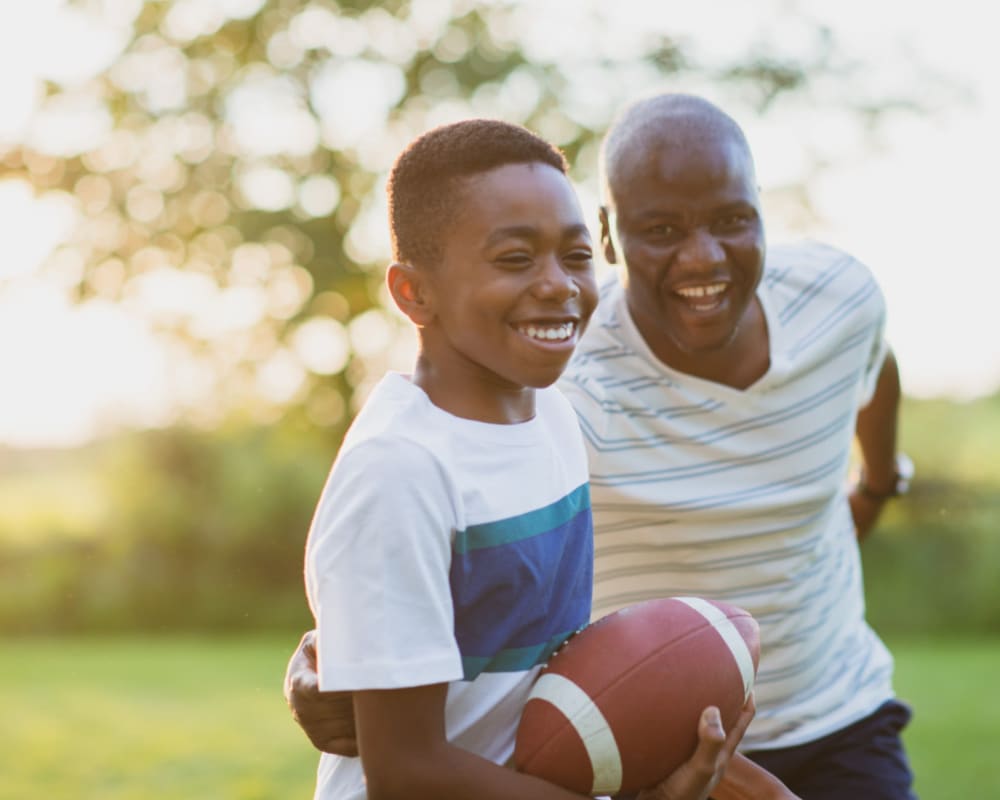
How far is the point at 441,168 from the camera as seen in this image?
237 cm

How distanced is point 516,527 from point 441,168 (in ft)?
2.08

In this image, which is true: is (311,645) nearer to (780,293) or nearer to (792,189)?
(780,293)

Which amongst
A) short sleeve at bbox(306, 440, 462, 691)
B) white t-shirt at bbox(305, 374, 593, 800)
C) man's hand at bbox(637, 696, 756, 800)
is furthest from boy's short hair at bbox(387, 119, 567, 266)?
man's hand at bbox(637, 696, 756, 800)

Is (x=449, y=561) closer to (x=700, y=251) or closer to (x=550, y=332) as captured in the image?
(x=550, y=332)

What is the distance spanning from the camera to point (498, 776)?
2225mm

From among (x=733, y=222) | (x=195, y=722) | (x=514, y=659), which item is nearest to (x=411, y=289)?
(x=514, y=659)

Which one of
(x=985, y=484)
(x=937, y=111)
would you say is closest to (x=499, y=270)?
(x=985, y=484)

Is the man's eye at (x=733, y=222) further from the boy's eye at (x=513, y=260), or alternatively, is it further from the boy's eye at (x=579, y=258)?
the boy's eye at (x=513, y=260)

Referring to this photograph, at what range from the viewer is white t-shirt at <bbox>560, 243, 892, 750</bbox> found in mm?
3223

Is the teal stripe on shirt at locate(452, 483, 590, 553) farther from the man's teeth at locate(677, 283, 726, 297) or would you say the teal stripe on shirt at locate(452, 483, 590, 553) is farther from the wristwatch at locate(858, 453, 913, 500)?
the wristwatch at locate(858, 453, 913, 500)

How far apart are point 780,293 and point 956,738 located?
20.5 ft

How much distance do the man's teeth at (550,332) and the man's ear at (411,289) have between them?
0.18m

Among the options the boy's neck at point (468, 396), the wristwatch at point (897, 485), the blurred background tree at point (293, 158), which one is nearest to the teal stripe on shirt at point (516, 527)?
the boy's neck at point (468, 396)

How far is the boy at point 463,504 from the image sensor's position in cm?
212
